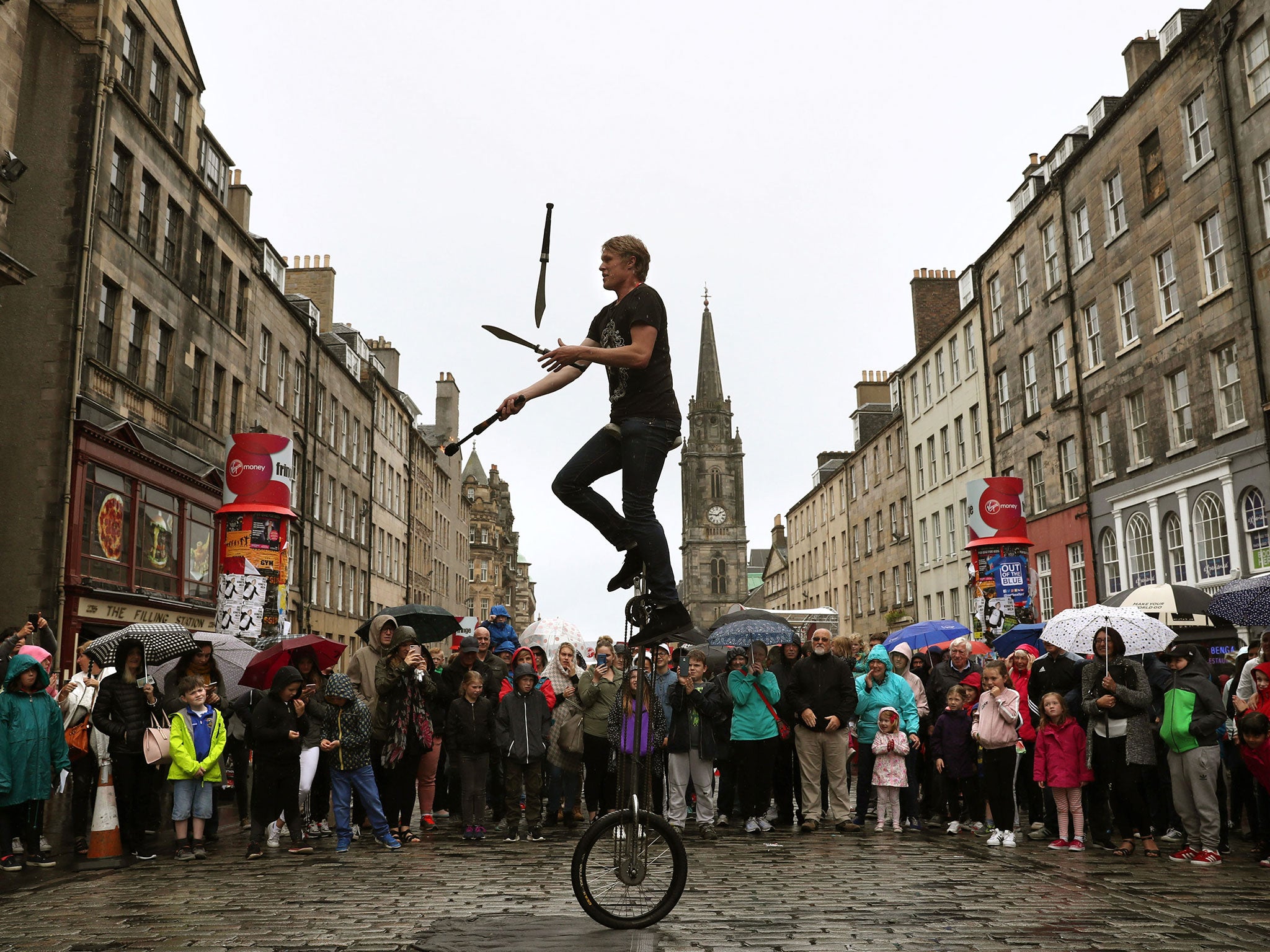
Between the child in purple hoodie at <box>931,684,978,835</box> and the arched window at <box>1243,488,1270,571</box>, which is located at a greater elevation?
the arched window at <box>1243,488,1270,571</box>

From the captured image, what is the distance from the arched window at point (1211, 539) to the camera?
2436cm

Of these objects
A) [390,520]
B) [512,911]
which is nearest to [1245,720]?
[512,911]

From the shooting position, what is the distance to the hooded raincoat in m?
9.54

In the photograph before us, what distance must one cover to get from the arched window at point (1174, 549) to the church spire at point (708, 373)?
118 metres

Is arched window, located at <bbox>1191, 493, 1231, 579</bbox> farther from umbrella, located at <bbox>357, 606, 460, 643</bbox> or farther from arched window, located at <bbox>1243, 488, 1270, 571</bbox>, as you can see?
umbrella, located at <bbox>357, 606, 460, 643</bbox>

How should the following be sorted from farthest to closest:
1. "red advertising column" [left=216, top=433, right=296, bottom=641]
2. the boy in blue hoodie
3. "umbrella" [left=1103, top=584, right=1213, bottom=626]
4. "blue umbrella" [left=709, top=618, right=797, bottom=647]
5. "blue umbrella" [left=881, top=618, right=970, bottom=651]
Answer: "blue umbrella" [left=881, top=618, right=970, bottom=651]
"red advertising column" [left=216, top=433, right=296, bottom=641]
"blue umbrella" [left=709, top=618, right=797, bottom=647]
"umbrella" [left=1103, top=584, right=1213, bottom=626]
the boy in blue hoodie

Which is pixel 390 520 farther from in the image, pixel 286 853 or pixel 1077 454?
pixel 286 853

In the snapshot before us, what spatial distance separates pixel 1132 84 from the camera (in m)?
29.1

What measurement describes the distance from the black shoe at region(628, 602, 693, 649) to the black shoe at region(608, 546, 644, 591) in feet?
0.74

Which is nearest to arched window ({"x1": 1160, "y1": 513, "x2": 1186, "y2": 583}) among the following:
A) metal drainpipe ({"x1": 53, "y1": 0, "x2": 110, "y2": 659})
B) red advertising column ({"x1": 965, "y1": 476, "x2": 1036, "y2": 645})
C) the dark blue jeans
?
red advertising column ({"x1": 965, "y1": 476, "x2": 1036, "y2": 645})

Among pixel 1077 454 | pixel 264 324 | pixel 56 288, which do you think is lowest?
pixel 1077 454

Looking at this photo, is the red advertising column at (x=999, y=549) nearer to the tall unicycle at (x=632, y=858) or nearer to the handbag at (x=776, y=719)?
the handbag at (x=776, y=719)

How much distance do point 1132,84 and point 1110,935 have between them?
28.8 m

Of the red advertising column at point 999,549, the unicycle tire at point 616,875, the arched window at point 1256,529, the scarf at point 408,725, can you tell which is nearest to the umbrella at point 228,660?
the scarf at point 408,725
